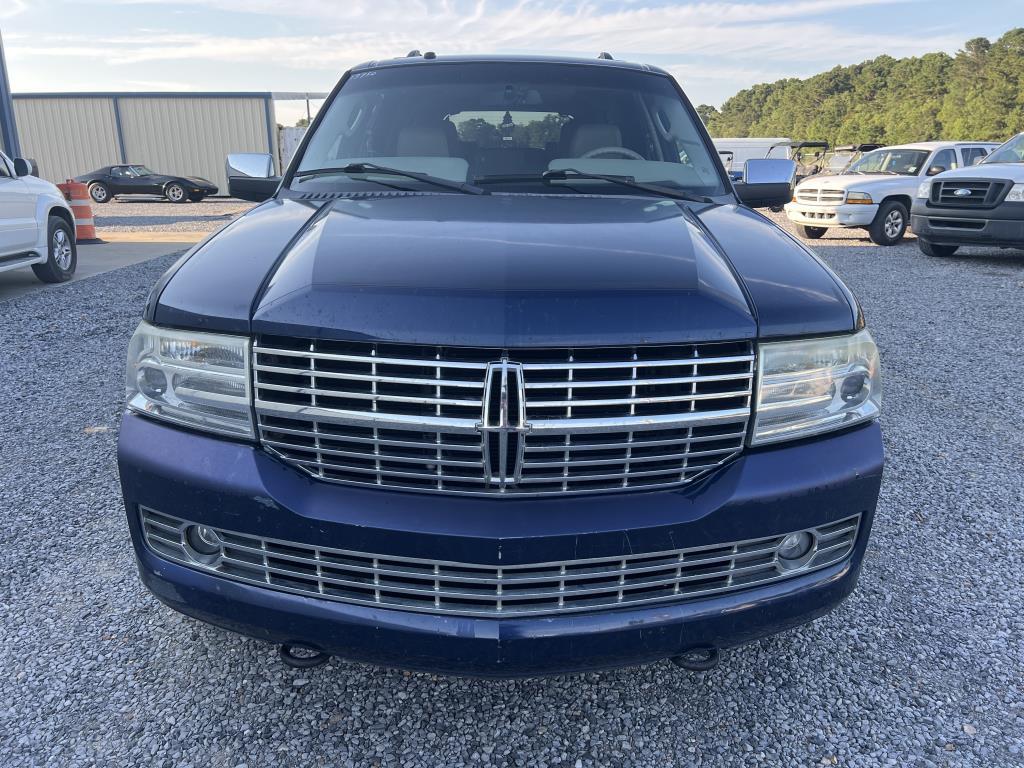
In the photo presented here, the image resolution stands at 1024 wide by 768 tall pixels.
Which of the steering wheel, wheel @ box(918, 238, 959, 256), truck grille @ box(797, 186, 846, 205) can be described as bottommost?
wheel @ box(918, 238, 959, 256)

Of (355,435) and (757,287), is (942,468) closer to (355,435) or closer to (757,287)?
(757,287)

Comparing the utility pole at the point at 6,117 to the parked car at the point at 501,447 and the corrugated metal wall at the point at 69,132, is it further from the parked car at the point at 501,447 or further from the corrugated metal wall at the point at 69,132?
the corrugated metal wall at the point at 69,132

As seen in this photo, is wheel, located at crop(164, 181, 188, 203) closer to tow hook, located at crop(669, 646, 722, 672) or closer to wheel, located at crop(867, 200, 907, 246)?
wheel, located at crop(867, 200, 907, 246)

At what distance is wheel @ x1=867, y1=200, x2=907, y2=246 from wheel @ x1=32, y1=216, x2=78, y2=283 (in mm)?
12425

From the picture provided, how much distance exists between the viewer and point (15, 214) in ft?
25.9

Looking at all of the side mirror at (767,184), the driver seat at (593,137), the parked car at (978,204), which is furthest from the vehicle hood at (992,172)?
the driver seat at (593,137)

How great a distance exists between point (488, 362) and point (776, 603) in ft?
3.11

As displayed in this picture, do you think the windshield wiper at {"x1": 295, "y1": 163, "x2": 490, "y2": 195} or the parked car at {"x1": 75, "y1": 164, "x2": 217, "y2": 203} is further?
the parked car at {"x1": 75, "y1": 164, "x2": 217, "y2": 203}

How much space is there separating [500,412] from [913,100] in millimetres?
74287

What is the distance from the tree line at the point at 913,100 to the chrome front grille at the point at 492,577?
33.0 m

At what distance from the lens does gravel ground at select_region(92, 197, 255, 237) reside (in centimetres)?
1619

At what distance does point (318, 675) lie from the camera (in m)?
2.27

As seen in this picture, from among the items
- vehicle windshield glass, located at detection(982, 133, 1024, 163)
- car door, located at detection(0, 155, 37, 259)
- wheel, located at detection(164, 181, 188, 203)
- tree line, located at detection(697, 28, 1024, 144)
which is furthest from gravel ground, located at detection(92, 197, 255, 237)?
tree line, located at detection(697, 28, 1024, 144)

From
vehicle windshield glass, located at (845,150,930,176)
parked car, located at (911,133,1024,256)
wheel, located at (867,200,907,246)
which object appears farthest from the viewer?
vehicle windshield glass, located at (845,150,930,176)
